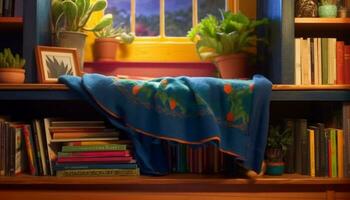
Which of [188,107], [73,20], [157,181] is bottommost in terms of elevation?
[157,181]

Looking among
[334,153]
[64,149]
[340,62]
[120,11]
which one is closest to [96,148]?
[64,149]

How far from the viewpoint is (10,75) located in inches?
66.9

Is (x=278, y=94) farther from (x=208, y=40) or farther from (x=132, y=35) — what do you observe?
(x=132, y=35)

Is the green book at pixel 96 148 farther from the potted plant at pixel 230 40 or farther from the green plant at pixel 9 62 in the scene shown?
the potted plant at pixel 230 40

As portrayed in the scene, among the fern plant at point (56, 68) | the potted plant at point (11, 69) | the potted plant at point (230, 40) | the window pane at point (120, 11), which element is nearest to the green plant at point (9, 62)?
the potted plant at point (11, 69)

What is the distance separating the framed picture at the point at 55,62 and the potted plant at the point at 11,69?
0.07 meters

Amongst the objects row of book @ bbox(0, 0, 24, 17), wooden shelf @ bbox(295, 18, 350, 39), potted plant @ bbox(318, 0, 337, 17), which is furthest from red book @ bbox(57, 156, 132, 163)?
potted plant @ bbox(318, 0, 337, 17)

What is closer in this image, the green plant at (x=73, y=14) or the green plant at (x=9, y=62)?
the green plant at (x=9, y=62)

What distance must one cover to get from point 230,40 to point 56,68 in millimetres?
773

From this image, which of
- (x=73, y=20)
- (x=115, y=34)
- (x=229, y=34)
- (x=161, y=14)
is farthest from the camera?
(x=161, y=14)

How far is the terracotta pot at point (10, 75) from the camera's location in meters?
1.70

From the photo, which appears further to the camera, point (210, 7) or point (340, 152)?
point (210, 7)

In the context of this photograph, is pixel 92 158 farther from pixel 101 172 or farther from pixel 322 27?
pixel 322 27

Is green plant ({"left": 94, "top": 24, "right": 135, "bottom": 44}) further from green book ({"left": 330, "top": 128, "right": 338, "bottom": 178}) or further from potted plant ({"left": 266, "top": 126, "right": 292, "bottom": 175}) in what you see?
green book ({"left": 330, "top": 128, "right": 338, "bottom": 178})
